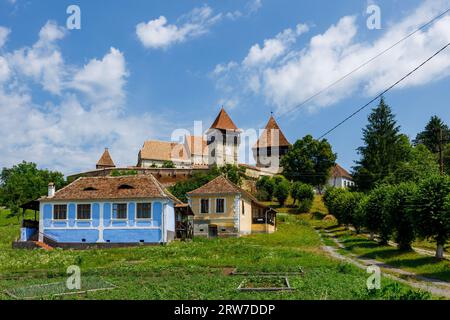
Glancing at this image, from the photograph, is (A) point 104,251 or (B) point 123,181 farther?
(B) point 123,181

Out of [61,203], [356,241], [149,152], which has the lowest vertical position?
[356,241]

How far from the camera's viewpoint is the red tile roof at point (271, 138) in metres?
102

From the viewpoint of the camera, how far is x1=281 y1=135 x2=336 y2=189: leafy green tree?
82.6 m

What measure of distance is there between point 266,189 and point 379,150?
17.8 m

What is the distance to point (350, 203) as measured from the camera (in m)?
53.7

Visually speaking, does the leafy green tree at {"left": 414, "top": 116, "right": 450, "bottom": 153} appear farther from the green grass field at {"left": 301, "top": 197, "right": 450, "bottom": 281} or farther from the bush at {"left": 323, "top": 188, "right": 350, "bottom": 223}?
the green grass field at {"left": 301, "top": 197, "right": 450, "bottom": 281}

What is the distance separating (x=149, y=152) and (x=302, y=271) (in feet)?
291

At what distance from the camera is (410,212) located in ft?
95.8

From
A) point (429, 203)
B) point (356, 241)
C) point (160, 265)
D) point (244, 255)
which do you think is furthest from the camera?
point (356, 241)

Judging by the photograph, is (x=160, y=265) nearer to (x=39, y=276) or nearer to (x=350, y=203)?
(x=39, y=276)

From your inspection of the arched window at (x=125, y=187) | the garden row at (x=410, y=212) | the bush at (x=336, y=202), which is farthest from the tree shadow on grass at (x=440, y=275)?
the bush at (x=336, y=202)

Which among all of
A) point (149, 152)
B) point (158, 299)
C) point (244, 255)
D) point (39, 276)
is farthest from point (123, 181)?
point (149, 152)

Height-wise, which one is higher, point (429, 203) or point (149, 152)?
point (149, 152)

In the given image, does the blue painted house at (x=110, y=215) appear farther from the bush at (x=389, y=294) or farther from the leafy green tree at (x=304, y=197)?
the leafy green tree at (x=304, y=197)
